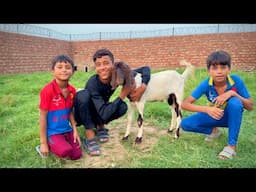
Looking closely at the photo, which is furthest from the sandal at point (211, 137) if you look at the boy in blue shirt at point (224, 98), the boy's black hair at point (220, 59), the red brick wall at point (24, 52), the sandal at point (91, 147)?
the red brick wall at point (24, 52)

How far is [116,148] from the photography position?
2938 mm

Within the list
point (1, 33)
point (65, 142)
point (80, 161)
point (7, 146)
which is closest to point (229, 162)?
point (80, 161)

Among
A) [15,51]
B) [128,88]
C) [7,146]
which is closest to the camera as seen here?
[128,88]

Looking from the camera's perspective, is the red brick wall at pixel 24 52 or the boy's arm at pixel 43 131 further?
the red brick wall at pixel 24 52

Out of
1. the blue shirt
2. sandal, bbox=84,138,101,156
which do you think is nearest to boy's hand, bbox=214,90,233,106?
the blue shirt

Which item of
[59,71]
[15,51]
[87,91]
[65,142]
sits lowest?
[65,142]

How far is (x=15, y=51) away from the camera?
11.8 m

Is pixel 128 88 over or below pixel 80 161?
over

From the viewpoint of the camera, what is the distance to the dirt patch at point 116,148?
2.56m

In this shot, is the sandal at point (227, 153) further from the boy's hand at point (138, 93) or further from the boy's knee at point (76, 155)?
the boy's knee at point (76, 155)

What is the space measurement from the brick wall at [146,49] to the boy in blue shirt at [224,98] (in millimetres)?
10463

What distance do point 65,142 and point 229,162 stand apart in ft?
5.73

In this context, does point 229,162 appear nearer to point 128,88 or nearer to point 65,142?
point 128,88

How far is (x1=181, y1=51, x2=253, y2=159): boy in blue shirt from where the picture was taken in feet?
8.63
